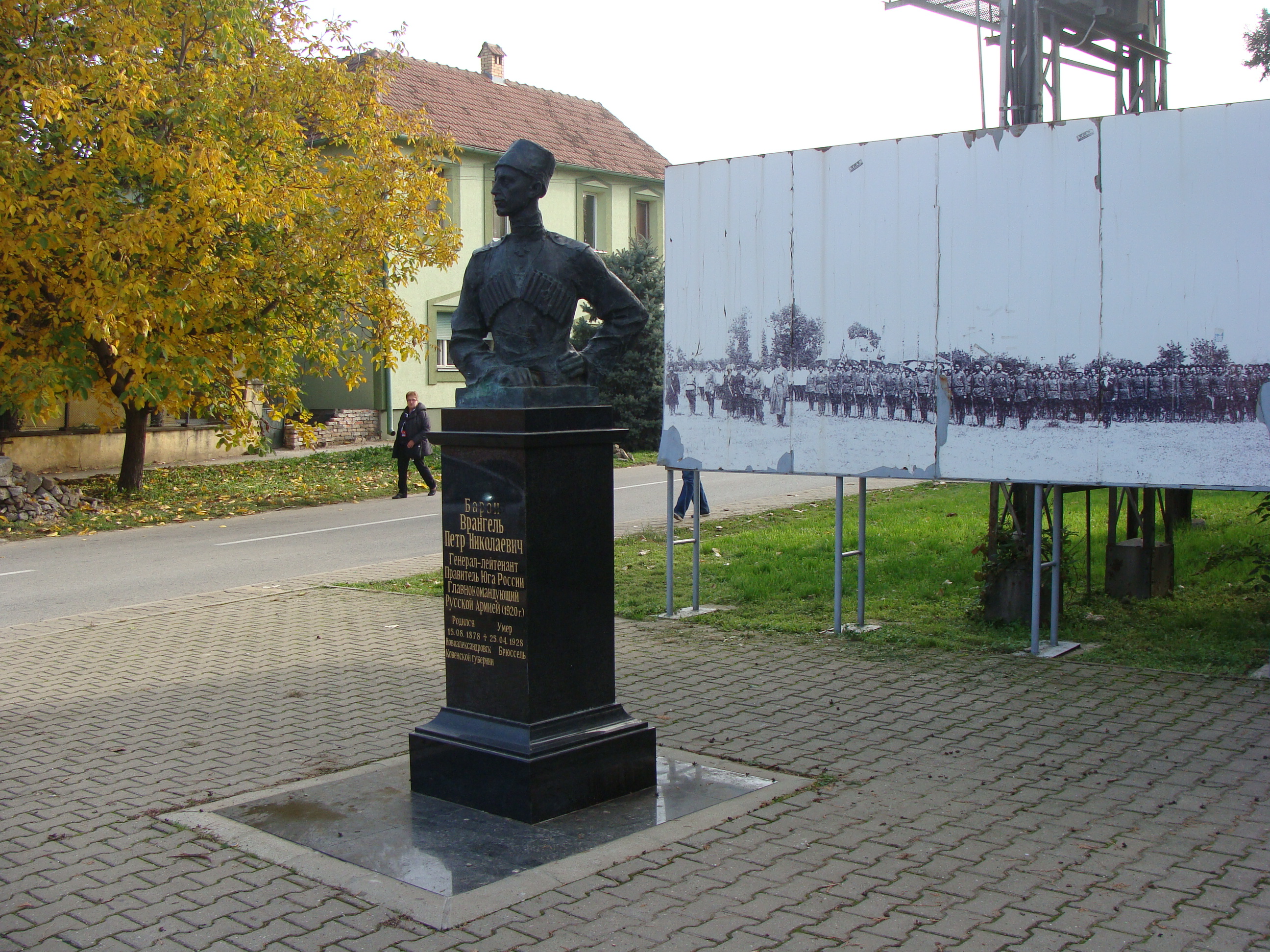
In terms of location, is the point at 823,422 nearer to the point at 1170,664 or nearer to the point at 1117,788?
the point at 1170,664

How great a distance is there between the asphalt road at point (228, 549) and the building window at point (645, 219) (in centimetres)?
1957

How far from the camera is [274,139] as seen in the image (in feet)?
61.9

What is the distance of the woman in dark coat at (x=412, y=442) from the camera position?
20.3 metres

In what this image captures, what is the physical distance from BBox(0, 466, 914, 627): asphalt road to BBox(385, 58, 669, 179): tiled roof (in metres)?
15.1

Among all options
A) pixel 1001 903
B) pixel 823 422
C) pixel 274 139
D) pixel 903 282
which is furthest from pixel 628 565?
pixel 274 139

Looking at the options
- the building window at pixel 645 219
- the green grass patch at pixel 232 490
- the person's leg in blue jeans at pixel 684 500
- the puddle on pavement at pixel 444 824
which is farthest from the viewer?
the building window at pixel 645 219

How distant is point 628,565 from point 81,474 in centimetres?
1583

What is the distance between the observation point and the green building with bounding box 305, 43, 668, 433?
103ft

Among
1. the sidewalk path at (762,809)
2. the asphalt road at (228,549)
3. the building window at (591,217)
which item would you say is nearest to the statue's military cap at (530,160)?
the sidewalk path at (762,809)

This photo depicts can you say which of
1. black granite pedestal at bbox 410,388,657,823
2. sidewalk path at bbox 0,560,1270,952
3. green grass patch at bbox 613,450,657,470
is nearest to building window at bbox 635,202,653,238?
green grass patch at bbox 613,450,657,470

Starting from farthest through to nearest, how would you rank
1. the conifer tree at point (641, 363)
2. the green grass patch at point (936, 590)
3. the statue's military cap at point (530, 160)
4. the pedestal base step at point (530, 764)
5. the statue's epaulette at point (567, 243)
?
the conifer tree at point (641, 363) < the green grass patch at point (936, 590) < the statue's epaulette at point (567, 243) < the statue's military cap at point (530, 160) < the pedestal base step at point (530, 764)

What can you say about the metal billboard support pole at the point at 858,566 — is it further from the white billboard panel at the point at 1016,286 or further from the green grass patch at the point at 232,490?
the green grass patch at the point at 232,490

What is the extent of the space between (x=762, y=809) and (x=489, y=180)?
29.3m

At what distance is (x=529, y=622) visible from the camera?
5.34m
